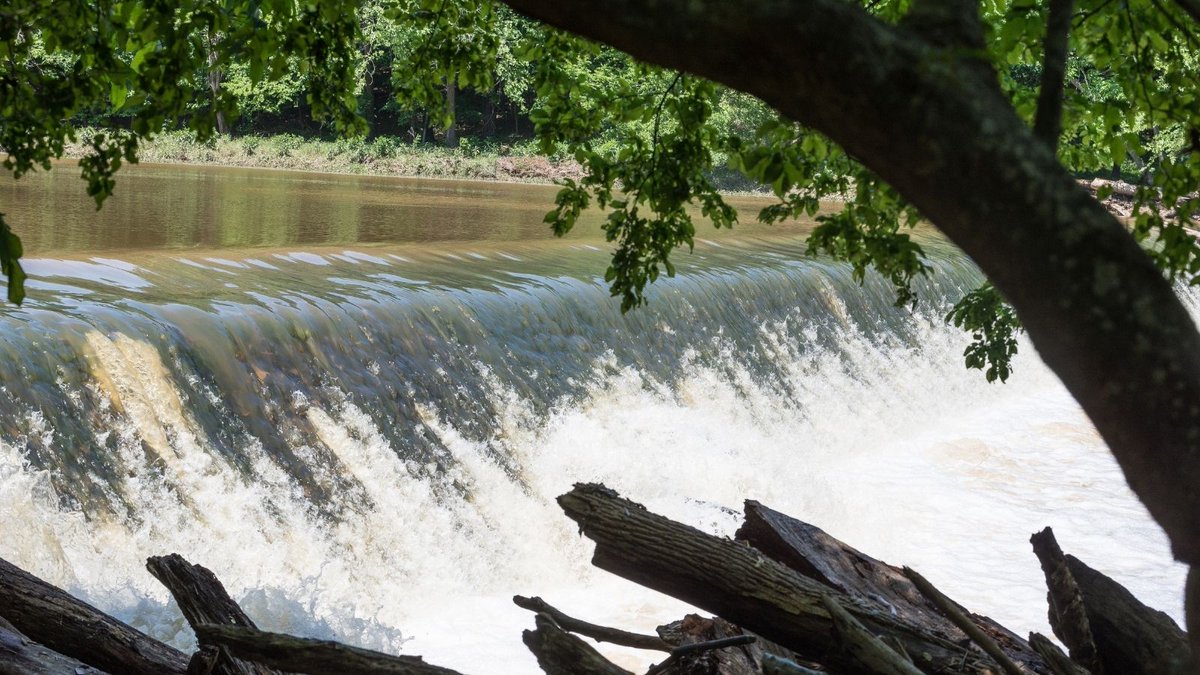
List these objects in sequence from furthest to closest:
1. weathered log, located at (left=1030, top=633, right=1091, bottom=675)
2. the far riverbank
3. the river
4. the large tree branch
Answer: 1. the far riverbank
2. the river
3. weathered log, located at (left=1030, top=633, right=1091, bottom=675)
4. the large tree branch

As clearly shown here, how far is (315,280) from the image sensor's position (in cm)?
1109

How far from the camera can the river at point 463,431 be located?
7.35m

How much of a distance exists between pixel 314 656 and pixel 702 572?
3.10ft

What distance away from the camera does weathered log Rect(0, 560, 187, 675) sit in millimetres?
3102

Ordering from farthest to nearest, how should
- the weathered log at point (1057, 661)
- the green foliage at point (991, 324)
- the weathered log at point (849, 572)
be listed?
the green foliage at point (991, 324), the weathered log at point (849, 572), the weathered log at point (1057, 661)

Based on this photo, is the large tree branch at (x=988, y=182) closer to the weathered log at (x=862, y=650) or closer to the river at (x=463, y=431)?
the weathered log at (x=862, y=650)

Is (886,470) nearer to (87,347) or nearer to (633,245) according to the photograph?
(87,347)

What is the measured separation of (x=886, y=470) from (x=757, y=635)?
9614 mm

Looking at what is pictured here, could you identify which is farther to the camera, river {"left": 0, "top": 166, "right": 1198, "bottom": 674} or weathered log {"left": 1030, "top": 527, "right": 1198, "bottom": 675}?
river {"left": 0, "top": 166, "right": 1198, "bottom": 674}

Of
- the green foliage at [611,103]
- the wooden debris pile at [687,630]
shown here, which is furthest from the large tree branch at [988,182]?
the wooden debris pile at [687,630]

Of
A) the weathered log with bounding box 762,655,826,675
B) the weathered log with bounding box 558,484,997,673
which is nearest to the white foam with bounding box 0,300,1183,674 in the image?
the weathered log with bounding box 558,484,997,673

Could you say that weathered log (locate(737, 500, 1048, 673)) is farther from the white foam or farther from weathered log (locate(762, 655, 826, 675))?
the white foam

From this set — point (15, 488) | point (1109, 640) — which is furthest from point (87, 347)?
point (1109, 640)

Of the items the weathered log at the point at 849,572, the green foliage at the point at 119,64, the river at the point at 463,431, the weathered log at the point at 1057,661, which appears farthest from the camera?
the river at the point at 463,431
